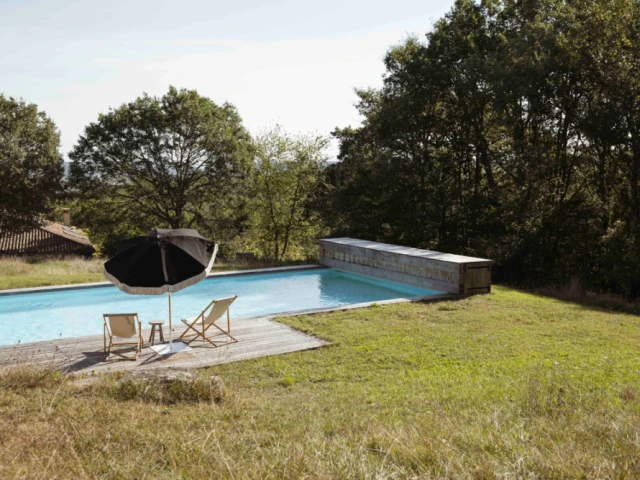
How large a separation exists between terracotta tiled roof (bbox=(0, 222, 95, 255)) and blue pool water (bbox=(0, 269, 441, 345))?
804 inches

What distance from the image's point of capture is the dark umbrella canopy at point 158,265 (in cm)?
646

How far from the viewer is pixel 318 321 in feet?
28.3

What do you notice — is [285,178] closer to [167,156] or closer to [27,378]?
[167,156]

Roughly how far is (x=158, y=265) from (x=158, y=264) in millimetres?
15

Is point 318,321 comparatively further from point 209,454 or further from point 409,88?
point 409,88

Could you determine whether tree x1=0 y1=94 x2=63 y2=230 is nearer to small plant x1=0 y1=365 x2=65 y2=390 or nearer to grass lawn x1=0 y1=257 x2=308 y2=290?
grass lawn x1=0 y1=257 x2=308 y2=290

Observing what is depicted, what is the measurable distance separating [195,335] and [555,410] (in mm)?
5369

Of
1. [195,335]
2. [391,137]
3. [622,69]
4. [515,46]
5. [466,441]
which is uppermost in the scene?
[515,46]

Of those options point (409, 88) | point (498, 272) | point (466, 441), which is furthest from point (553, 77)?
point (466, 441)

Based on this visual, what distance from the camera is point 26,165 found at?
81.4 feet

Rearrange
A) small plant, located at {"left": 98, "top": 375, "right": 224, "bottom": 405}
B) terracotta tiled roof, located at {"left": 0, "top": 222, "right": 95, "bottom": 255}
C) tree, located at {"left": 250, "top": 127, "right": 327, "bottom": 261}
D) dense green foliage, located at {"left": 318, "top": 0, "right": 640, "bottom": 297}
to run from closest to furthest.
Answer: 1. small plant, located at {"left": 98, "top": 375, "right": 224, "bottom": 405}
2. dense green foliage, located at {"left": 318, "top": 0, "right": 640, "bottom": 297}
3. tree, located at {"left": 250, "top": 127, "right": 327, "bottom": 261}
4. terracotta tiled roof, located at {"left": 0, "top": 222, "right": 95, "bottom": 255}

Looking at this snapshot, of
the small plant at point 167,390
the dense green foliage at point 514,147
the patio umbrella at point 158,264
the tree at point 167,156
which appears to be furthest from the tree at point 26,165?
the small plant at point 167,390

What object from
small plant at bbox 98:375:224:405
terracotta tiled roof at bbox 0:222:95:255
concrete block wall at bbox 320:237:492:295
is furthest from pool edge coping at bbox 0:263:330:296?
terracotta tiled roof at bbox 0:222:95:255

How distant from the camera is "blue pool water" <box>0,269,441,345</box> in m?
10.2
